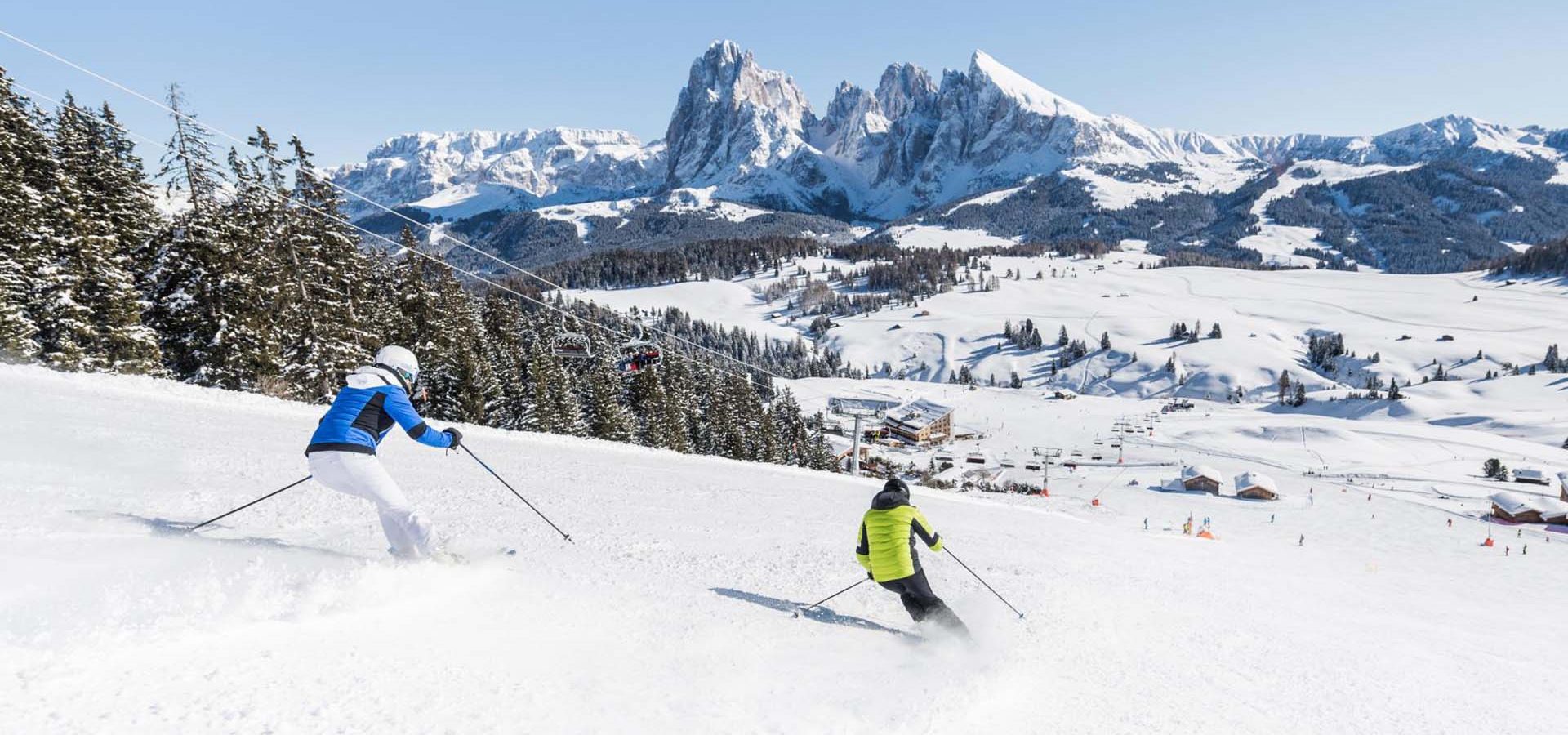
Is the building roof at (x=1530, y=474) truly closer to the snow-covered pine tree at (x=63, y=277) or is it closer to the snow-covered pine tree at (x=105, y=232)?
the snow-covered pine tree at (x=105, y=232)

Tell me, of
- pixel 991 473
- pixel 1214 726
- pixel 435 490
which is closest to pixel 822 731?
pixel 1214 726

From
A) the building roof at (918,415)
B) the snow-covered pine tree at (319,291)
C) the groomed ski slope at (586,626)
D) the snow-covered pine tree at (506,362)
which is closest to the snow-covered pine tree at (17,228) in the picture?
the snow-covered pine tree at (319,291)

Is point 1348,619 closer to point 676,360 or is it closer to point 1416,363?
point 676,360

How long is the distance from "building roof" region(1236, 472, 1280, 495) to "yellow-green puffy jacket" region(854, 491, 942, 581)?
250 ft

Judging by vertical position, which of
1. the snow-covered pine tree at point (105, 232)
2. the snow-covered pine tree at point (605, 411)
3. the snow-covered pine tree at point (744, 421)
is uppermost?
the snow-covered pine tree at point (105, 232)

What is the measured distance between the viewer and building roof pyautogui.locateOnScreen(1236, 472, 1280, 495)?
Result: 69.4m

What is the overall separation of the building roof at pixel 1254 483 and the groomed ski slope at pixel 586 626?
62.1m

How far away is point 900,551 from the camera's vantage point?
314 inches

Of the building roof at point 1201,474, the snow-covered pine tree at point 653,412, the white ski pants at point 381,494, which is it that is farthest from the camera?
the building roof at point 1201,474

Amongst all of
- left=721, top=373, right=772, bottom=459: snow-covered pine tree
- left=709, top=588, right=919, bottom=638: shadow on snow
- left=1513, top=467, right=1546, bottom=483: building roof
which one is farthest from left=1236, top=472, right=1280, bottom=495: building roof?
left=709, top=588, right=919, bottom=638: shadow on snow

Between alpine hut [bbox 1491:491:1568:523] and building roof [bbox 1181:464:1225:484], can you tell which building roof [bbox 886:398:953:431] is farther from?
alpine hut [bbox 1491:491:1568:523]

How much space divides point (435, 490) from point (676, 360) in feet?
164

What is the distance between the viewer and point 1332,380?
169500mm

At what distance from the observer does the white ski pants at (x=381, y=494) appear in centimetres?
714
